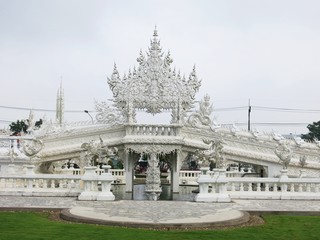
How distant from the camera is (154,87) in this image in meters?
23.5

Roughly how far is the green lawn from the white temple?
10.9m

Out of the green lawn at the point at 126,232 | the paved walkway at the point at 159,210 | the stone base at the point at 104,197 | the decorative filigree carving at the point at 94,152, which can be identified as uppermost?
the decorative filigree carving at the point at 94,152

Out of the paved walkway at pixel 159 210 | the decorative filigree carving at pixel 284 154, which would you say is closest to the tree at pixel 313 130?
the decorative filigree carving at pixel 284 154

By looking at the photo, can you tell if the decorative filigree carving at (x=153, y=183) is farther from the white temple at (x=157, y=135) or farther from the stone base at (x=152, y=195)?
the white temple at (x=157, y=135)

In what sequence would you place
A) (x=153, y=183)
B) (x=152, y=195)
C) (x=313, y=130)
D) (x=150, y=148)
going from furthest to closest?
1. (x=313, y=130)
2. (x=150, y=148)
3. (x=153, y=183)
4. (x=152, y=195)

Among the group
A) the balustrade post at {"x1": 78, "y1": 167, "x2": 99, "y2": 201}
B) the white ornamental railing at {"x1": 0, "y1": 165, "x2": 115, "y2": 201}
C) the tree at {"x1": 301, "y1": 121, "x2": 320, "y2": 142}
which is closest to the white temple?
the white ornamental railing at {"x1": 0, "y1": 165, "x2": 115, "y2": 201}

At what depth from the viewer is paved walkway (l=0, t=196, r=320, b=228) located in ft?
37.5

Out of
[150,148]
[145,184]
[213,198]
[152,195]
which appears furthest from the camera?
[145,184]

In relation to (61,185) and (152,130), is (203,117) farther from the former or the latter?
(61,185)

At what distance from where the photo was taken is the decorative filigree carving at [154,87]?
23.4 metres

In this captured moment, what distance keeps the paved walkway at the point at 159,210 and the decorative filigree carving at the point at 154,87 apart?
8.00m

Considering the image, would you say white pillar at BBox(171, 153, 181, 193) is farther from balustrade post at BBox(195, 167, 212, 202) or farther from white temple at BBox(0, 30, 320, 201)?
balustrade post at BBox(195, 167, 212, 202)

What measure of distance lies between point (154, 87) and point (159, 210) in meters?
10.6

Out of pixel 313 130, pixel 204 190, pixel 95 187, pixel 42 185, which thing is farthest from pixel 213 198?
pixel 313 130
